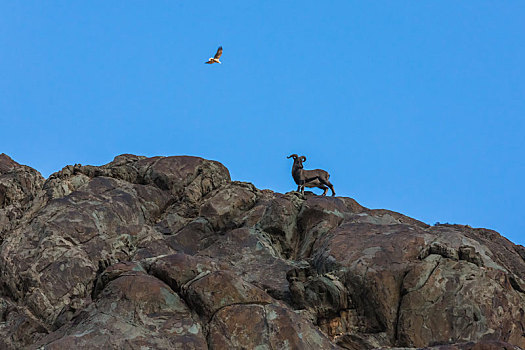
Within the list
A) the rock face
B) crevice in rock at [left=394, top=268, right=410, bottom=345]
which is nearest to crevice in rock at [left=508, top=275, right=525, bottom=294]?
the rock face

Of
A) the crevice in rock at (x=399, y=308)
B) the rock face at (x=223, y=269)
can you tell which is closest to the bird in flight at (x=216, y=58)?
the rock face at (x=223, y=269)

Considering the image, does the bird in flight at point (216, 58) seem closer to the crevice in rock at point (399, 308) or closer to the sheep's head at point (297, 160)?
the sheep's head at point (297, 160)

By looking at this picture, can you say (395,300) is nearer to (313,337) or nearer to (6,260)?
(313,337)

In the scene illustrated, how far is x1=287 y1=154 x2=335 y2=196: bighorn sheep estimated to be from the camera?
33.8 metres

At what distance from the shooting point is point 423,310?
22.0 m

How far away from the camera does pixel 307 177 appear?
33969 millimetres

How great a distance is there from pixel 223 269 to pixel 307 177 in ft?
44.8

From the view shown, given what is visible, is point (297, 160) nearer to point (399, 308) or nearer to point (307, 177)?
point (307, 177)

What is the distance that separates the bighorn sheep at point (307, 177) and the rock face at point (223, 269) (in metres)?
1.64

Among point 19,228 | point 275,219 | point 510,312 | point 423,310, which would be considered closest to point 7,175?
point 19,228

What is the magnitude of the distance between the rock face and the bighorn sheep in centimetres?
164

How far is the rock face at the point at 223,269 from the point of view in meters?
18.0

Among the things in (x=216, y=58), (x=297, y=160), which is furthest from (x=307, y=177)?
(x=216, y=58)

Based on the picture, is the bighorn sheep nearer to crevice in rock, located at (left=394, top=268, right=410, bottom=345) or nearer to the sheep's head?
the sheep's head
